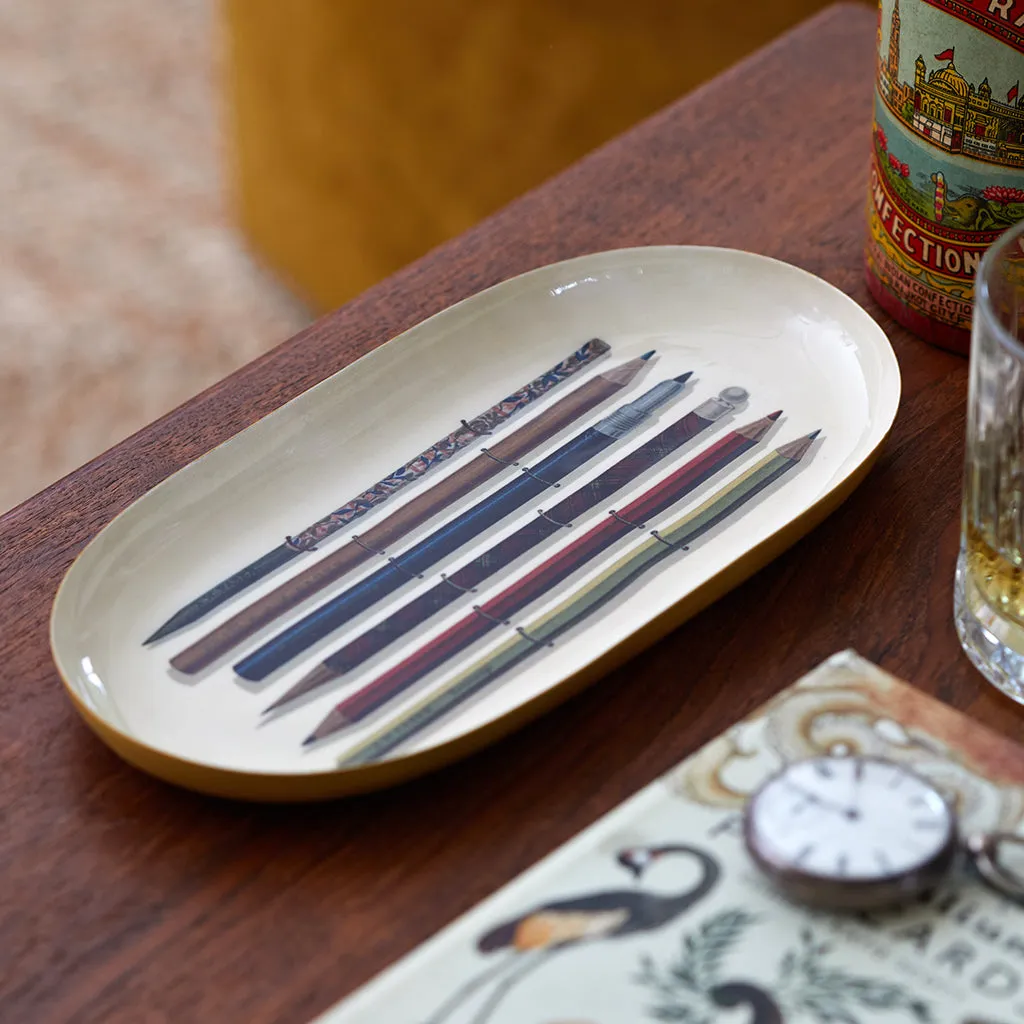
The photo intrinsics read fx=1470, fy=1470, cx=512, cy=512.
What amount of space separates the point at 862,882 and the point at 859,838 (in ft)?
0.04

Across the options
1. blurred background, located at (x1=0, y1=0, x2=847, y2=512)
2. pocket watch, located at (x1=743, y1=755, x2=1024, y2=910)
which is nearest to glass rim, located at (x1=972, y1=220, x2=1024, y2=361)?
pocket watch, located at (x1=743, y1=755, x2=1024, y2=910)

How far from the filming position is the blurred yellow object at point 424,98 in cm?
98

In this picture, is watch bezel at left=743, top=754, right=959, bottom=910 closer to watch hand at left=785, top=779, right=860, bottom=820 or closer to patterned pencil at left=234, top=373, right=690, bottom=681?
watch hand at left=785, top=779, right=860, bottom=820

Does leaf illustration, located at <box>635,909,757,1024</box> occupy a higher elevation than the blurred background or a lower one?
higher

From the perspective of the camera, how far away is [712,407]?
0.48 m

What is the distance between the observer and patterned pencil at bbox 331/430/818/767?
15.1 inches

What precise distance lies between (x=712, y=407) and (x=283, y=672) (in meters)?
0.17

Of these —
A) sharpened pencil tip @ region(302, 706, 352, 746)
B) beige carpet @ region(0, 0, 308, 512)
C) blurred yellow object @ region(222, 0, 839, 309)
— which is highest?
sharpened pencil tip @ region(302, 706, 352, 746)

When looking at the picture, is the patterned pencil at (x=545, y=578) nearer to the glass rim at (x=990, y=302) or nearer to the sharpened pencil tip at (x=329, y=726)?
the sharpened pencil tip at (x=329, y=726)

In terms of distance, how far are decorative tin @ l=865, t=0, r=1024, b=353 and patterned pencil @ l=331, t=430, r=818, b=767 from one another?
7 cm

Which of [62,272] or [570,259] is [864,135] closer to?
[570,259]

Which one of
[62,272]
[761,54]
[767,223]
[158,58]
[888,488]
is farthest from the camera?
[158,58]

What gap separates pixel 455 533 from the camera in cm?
44

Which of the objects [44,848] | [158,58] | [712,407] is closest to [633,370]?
[712,407]
